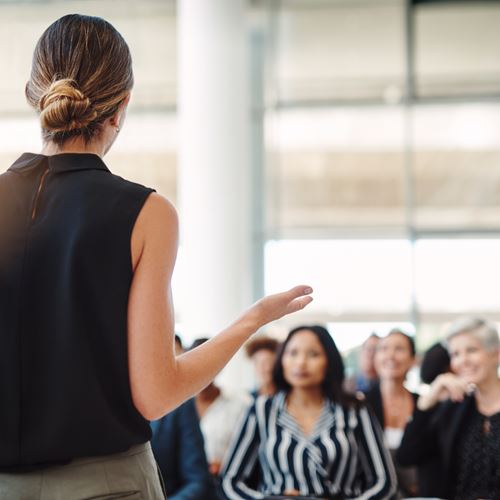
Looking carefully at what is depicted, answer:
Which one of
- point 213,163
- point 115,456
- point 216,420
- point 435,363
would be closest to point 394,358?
point 435,363

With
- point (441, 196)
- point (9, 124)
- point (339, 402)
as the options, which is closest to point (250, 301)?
point (441, 196)

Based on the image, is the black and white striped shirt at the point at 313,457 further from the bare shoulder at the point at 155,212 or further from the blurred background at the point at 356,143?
the blurred background at the point at 356,143

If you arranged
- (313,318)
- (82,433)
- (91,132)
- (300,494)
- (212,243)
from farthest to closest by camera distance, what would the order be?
(313,318) < (212,243) < (300,494) < (91,132) < (82,433)

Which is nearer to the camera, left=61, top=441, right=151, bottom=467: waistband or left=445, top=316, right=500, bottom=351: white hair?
left=61, top=441, right=151, bottom=467: waistband

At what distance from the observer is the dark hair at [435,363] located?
482cm

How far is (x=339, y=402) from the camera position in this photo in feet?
13.2

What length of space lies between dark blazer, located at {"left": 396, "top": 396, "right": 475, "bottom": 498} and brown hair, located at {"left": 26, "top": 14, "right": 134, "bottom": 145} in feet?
9.57

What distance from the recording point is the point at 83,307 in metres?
1.22

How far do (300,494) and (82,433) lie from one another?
2.64 meters

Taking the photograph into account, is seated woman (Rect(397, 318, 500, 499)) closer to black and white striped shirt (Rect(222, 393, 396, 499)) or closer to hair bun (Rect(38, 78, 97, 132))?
black and white striped shirt (Rect(222, 393, 396, 499))

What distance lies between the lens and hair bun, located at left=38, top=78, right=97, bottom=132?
1242mm

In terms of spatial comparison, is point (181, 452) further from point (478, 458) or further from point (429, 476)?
point (478, 458)

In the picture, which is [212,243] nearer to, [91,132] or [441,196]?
[441,196]

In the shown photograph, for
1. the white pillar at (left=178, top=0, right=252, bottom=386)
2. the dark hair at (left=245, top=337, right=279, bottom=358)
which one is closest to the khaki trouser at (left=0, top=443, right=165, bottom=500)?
the dark hair at (left=245, top=337, right=279, bottom=358)
